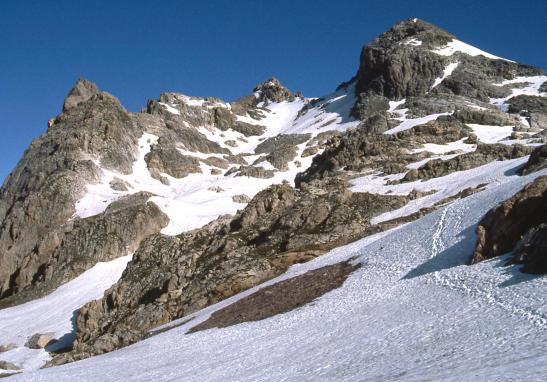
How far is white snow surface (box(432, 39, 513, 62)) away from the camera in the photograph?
153875 millimetres

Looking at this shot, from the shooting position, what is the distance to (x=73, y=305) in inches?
2598

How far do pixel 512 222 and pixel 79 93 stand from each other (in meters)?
149

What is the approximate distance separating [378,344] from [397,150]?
67.8 meters

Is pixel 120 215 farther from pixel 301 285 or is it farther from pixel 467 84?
pixel 467 84

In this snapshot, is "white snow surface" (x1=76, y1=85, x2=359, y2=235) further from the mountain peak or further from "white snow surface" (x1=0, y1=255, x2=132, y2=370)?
the mountain peak

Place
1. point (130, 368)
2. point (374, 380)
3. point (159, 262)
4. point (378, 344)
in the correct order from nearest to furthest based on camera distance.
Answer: point (374, 380), point (378, 344), point (130, 368), point (159, 262)

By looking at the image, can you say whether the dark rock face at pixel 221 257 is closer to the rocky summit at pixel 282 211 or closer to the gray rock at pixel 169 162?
the rocky summit at pixel 282 211

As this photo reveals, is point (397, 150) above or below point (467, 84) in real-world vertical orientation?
below

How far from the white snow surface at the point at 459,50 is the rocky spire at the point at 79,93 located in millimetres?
110426

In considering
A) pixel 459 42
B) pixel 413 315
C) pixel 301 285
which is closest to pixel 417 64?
pixel 459 42

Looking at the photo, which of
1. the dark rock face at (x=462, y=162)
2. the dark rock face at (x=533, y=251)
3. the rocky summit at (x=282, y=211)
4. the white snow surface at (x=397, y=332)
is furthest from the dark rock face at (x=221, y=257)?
the dark rock face at (x=533, y=251)

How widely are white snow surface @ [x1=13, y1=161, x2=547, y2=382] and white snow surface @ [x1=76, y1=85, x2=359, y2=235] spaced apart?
61.8 meters

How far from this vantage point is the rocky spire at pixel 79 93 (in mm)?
147625

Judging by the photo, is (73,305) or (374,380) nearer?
(374,380)
